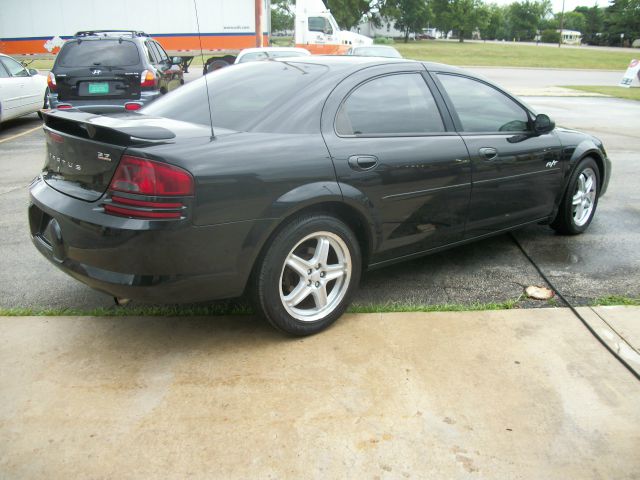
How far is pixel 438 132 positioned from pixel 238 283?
5.75 ft

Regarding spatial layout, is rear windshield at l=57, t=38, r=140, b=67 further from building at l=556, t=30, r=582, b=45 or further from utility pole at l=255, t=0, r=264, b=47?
building at l=556, t=30, r=582, b=45

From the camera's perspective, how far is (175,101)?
3.79 metres

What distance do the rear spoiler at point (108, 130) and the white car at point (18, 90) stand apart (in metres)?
8.49

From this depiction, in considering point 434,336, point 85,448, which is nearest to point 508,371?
point 434,336

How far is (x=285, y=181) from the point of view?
3082mm

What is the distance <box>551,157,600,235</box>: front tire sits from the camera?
500 cm

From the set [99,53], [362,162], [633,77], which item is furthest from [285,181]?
[633,77]

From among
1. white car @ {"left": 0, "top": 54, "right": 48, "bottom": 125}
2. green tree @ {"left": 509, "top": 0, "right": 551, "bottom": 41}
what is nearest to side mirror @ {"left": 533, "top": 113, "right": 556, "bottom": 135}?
white car @ {"left": 0, "top": 54, "right": 48, "bottom": 125}

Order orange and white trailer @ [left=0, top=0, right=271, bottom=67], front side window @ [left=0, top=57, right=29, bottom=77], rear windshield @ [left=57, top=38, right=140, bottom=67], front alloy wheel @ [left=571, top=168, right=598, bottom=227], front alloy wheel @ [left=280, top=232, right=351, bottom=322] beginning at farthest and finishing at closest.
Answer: orange and white trailer @ [left=0, top=0, right=271, bottom=67] → front side window @ [left=0, top=57, right=29, bottom=77] → rear windshield @ [left=57, top=38, right=140, bottom=67] → front alloy wheel @ [left=571, top=168, right=598, bottom=227] → front alloy wheel @ [left=280, top=232, right=351, bottom=322]

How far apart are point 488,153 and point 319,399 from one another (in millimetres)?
2210

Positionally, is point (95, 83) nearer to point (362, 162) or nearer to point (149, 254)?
point (362, 162)

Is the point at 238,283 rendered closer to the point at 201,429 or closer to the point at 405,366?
the point at 201,429

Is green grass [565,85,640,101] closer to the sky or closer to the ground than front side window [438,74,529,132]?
closer to the ground

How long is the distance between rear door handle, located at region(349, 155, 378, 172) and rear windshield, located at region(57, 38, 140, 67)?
7706 mm
